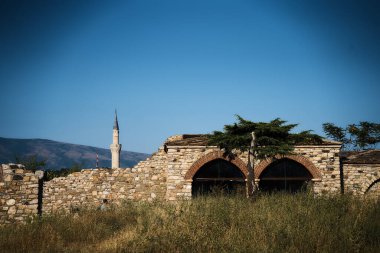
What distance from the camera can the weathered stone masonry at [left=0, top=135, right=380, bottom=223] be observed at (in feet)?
48.2

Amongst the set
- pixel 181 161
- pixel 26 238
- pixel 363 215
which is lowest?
pixel 26 238

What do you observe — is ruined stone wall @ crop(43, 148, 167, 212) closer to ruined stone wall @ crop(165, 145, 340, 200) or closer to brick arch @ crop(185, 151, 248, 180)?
ruined stone wall @ crop(165, 145, 340, 200)

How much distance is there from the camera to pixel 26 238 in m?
7.16

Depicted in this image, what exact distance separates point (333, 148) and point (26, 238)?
506 inches

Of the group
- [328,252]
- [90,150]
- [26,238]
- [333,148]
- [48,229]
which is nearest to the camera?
[328,252]

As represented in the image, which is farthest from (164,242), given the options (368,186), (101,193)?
(368,186)

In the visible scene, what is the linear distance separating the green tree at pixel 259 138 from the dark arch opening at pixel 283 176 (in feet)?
7.65

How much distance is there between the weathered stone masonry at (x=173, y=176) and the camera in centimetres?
1470

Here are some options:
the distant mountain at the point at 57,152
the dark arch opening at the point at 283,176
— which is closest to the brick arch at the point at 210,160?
the dark arch opening at the point at 283,176

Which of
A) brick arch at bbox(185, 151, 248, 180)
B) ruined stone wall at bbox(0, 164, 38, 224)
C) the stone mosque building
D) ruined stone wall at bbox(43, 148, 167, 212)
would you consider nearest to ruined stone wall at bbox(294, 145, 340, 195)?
the stone mosque building

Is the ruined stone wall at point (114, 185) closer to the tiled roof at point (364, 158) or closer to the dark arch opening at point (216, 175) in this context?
the dark arch opening at point (216, 175)

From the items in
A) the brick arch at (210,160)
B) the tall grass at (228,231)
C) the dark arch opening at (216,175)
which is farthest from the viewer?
the dark arch opening at (216,175)

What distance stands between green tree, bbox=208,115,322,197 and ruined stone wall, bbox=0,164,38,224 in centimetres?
746

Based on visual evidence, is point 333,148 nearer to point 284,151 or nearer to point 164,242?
point 284,151
